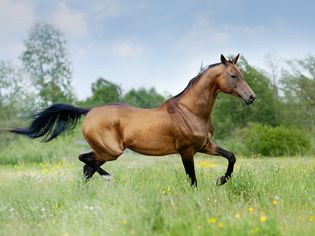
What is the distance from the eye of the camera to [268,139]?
67.3 ft

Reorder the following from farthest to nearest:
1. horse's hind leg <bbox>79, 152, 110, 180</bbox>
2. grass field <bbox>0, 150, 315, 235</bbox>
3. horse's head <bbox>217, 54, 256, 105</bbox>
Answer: horse's hind leg <bbox>79, 152, 110, 180</bbox>
horse's head <bbox>217, 54, 256, 105</bbox>
grass field <bbox>0, 150, 315, 235</bbox>

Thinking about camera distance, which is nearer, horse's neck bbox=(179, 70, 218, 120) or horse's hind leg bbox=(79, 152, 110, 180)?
horse's neck bbox=(179, 70, 218, 120)

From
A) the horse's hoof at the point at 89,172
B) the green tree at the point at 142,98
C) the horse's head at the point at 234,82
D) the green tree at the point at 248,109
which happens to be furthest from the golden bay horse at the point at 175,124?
the green tree at the point at 142,98

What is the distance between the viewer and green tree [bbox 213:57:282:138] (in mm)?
25438

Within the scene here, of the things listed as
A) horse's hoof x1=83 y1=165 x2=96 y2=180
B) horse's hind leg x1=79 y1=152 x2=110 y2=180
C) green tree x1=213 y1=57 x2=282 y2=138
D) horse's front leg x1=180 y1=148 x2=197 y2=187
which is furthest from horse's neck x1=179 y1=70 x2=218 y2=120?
green tree x1=213 y1=57 x2=282 y2=138

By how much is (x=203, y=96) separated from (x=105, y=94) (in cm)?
3856

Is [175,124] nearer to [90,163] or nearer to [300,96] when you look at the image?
[90,163]

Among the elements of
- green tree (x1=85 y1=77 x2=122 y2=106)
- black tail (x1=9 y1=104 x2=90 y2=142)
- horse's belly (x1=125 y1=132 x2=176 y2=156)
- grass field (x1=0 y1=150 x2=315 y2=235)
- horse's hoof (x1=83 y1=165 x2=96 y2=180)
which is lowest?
grass field (x1=0 y1=150 x2=315 y2=235)

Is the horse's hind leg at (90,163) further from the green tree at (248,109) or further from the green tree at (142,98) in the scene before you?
the green tree at (142,98)

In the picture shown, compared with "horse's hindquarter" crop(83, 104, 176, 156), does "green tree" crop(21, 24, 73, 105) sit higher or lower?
higher

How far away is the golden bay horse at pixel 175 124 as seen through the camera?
295 inches

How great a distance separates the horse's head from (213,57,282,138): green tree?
59.7 feet

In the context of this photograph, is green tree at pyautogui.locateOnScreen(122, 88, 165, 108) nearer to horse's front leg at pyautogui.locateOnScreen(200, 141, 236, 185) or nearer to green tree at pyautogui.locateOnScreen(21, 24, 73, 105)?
green tree at pyautogui.locateOnScreen(21, 24, 73, 105)

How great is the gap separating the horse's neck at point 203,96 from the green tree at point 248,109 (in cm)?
1809
